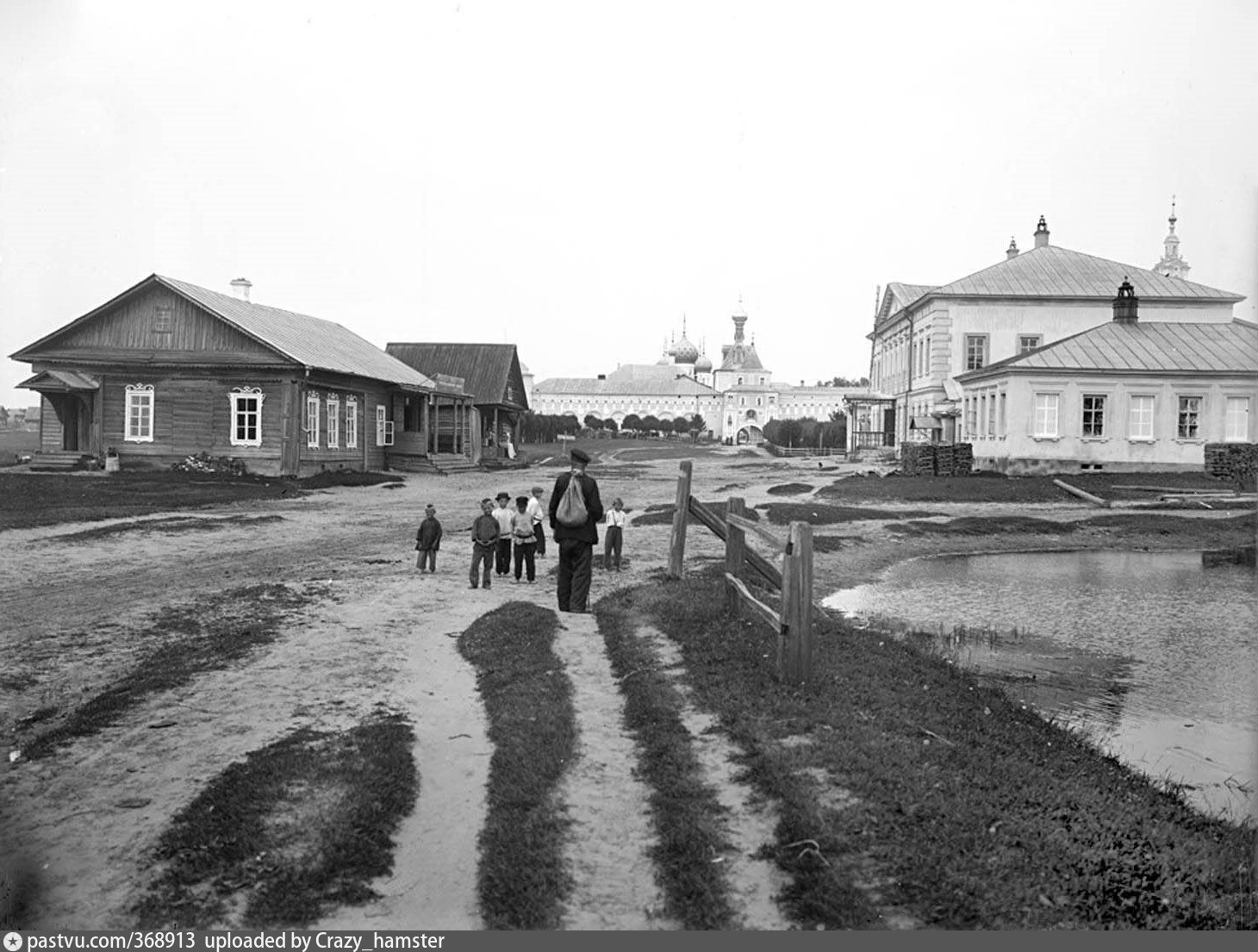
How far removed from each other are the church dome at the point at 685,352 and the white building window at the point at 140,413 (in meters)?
159

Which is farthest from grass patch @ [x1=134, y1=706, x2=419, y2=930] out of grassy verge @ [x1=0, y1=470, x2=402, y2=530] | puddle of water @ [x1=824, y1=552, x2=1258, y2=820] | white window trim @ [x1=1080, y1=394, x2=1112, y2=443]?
white window trim @ [x1=1080, y1=394, x2=1112, y2=443]

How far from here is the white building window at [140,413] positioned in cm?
3328

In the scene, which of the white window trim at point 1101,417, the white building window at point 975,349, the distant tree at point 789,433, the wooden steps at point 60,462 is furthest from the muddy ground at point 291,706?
the distant tree at point 789,433

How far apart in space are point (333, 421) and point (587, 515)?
26.4 meters

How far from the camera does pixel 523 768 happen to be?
630 cm

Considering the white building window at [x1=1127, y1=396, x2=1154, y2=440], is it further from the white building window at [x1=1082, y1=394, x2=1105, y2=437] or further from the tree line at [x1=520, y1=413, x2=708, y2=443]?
the tree line at [x1=520, y1=413, x2=708, y2=443]

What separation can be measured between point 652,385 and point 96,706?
162473 mm

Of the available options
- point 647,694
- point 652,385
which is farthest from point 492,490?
point 652,385

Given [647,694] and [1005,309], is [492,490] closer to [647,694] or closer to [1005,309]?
[647,694]

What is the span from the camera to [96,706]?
7.30m

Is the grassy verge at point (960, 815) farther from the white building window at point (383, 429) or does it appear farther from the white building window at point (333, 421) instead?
the white building window at point (383, 429)

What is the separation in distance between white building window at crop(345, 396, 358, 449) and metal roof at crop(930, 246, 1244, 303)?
92.5ft

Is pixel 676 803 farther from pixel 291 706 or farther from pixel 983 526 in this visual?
pixel 983 526

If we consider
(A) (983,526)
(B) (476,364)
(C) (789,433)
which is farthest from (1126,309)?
(C) (789,433)
